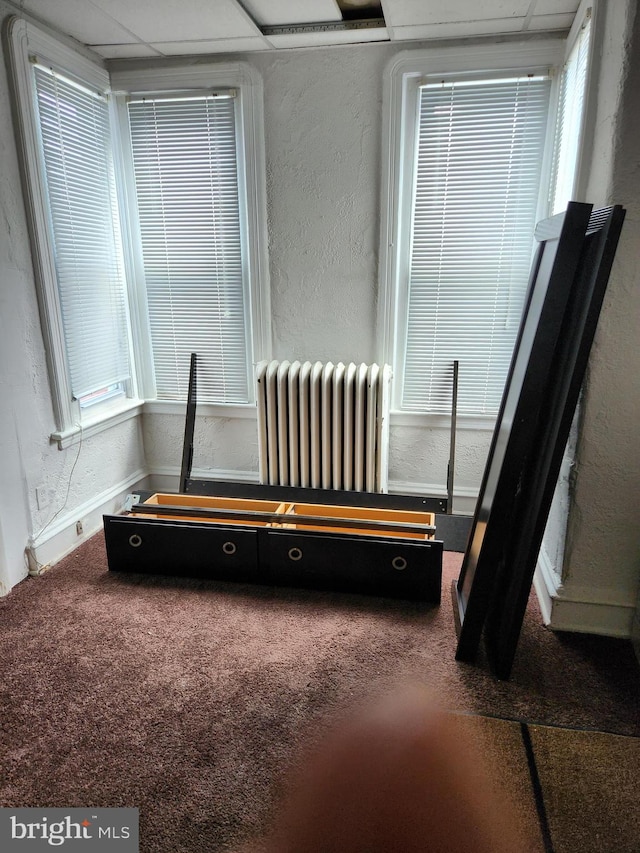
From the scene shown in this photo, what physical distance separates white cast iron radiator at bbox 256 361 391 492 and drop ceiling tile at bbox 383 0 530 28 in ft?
5.09

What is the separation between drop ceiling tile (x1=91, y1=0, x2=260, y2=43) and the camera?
2322 mm

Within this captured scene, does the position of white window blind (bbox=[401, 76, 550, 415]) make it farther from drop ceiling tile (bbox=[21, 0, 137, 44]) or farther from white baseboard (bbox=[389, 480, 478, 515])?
drop ceiling tile (bbox=[21, 0, 137, 44])

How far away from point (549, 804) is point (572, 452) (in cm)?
111

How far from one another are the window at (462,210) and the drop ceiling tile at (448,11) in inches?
7.9

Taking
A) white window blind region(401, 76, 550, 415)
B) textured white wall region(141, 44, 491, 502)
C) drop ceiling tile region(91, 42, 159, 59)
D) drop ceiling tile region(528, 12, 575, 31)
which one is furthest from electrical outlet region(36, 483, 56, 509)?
drop ceiling tile region(528, 12, 575, 31)

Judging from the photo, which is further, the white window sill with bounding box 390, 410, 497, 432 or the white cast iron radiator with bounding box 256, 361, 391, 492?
the white window sill with bounding box 390, 410, 497, 432

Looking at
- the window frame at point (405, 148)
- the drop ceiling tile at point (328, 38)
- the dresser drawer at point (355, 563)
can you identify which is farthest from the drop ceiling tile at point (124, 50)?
the dresser drawer at point (355, 563)

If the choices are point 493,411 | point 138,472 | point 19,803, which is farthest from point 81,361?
point 493,411

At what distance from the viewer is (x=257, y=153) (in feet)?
9.67

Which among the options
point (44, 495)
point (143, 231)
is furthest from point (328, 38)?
point (44, 495)

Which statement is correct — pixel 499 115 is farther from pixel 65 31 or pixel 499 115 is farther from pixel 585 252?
pixel 65 31

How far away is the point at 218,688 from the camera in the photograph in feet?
6.21

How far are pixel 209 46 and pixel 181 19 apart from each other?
323mm

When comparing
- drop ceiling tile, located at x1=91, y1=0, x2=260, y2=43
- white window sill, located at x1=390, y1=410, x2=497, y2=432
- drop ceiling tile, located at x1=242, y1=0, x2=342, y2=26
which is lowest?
white window sill, located at x1=390, y1=410, x2=497, y2=432
